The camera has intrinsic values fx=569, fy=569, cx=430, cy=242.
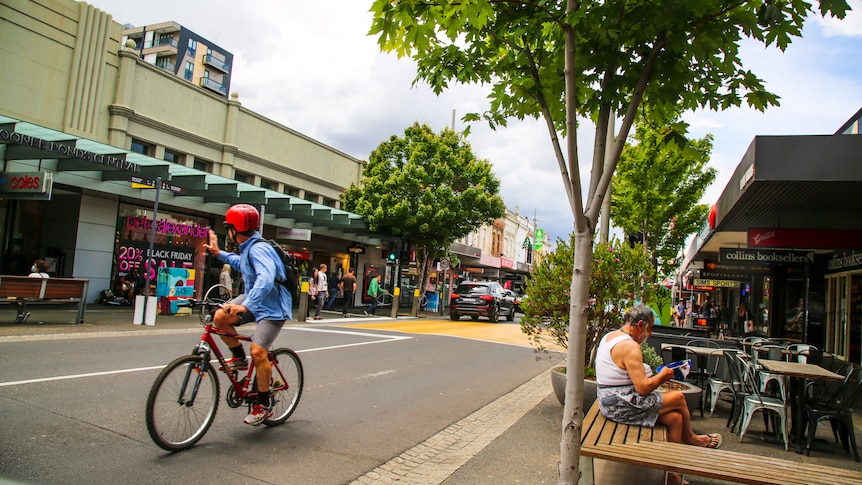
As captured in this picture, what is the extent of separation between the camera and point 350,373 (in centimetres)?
847

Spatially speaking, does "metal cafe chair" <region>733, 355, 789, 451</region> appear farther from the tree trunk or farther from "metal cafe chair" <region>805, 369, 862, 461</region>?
the tree trunk

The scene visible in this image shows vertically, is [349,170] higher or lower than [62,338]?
higher

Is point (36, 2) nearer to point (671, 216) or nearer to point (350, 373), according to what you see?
point (350, 373)

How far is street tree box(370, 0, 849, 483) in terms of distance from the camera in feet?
10.5

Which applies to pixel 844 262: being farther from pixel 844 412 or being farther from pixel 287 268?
pixel 287 268

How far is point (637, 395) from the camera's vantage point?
425 centimetres

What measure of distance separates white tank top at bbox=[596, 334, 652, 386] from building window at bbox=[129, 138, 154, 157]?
755 inches

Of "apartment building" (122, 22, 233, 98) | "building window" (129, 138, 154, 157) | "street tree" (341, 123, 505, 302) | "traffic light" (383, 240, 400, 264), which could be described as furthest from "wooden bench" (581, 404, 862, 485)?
"apartment building" (122, 22, 233, 98)

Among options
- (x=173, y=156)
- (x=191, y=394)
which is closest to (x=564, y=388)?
(x=191, y=394)

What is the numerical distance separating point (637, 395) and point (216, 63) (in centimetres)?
8552

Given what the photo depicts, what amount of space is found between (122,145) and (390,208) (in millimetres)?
11081

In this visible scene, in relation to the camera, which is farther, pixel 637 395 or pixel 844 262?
pixel 844 262

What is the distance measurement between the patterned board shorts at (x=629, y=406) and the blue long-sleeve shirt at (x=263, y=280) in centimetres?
261

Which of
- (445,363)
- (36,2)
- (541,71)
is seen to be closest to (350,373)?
(445,363)
